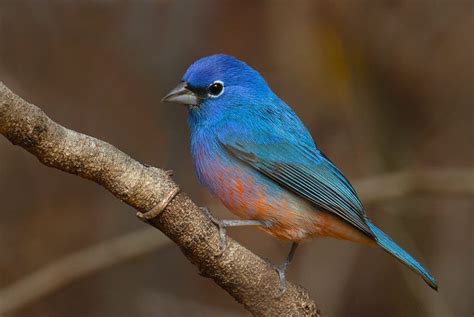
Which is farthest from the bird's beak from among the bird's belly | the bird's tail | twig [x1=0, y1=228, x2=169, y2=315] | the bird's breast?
twig [x1=0, y1=228, x2=169, y2=315]

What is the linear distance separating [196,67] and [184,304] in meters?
3.24

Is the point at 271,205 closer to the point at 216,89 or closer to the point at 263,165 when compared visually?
the point at 263,165

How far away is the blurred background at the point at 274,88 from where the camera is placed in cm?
748

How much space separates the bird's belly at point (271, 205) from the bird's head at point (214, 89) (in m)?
0.54

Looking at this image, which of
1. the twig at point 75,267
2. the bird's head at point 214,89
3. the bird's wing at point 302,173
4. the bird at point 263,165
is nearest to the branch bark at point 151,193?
the bird at point 263,165

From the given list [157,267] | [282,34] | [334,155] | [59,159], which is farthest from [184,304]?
[59,159]

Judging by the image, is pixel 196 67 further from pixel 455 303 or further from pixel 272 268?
pixel 455 303

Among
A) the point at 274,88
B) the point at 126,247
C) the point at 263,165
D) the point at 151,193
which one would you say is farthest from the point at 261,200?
the point at 274,88

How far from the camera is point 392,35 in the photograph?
25.6 feet

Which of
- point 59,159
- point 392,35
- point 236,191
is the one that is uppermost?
point 392,35

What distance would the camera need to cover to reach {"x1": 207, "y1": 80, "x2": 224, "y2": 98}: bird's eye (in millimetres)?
5305

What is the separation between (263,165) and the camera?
495 cm

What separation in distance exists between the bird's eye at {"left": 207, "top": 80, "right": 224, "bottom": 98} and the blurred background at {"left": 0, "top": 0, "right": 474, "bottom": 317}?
7.59 feet

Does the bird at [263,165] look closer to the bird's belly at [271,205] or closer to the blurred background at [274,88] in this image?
the bird's belly at [271,205]
